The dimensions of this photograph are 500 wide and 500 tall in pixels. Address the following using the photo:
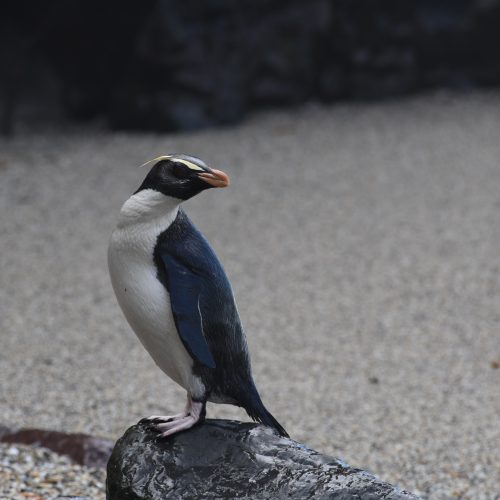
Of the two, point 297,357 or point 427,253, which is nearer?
point 297,357

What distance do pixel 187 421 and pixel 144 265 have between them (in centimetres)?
40

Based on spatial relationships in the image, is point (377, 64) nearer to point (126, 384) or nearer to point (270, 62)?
point (270, 62)

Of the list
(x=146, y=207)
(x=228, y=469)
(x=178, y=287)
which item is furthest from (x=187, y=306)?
(x=228, y=469)

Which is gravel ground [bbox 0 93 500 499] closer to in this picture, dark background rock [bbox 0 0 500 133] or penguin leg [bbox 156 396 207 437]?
dark background rock [bbox 0 0 500 133]

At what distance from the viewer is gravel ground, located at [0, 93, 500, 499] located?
4.04 meters

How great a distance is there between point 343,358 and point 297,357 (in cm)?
22

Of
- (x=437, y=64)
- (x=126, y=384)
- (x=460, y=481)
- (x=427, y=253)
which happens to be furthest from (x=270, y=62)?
(x=460, y=481)

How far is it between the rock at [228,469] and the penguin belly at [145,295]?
148 millimetres

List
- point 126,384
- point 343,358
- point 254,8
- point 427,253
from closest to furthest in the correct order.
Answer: point 126,384 < point 343,358 < point 427,253 < point 254,8

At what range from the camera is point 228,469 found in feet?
7.70

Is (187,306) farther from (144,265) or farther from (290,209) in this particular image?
(290,209)

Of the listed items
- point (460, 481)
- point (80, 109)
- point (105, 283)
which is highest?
point (80, 109)

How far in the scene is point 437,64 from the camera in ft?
29.1

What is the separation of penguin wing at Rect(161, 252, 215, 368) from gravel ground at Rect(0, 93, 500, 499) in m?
1.45
